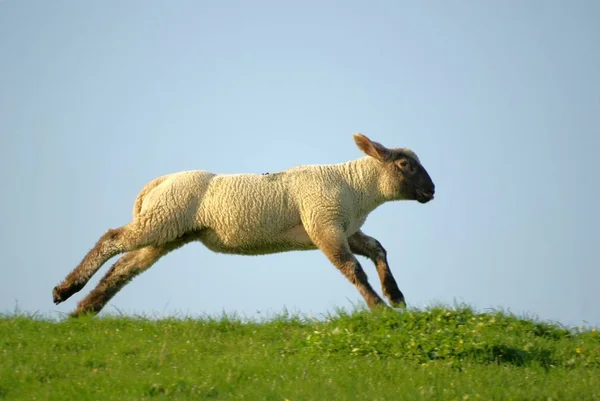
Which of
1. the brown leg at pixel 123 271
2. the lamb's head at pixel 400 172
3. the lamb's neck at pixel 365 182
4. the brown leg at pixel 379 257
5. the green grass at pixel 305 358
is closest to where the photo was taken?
the green grass at pixel 305 358

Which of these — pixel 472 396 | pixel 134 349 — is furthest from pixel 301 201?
pixel 472 396

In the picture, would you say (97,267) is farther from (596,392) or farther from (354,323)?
(596,392)

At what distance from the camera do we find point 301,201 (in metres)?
12.1

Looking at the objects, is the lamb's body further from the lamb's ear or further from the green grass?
the green grass

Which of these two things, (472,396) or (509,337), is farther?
(509,337)

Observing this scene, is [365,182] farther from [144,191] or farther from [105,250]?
[105,250]

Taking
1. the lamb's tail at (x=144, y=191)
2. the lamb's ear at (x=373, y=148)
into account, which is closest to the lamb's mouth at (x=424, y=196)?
the lamb's ear at (x=373, y=148)

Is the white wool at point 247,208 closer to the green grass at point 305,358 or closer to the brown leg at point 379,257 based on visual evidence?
the brown leg at point 379,257

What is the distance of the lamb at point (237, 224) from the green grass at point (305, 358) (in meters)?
1.60

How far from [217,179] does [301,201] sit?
4.20 ft

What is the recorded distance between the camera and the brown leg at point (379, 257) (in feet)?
40.0

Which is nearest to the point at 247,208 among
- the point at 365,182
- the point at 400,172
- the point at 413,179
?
the point at 365,182

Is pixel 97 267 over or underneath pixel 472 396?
over

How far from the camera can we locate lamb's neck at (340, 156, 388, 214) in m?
12.7
